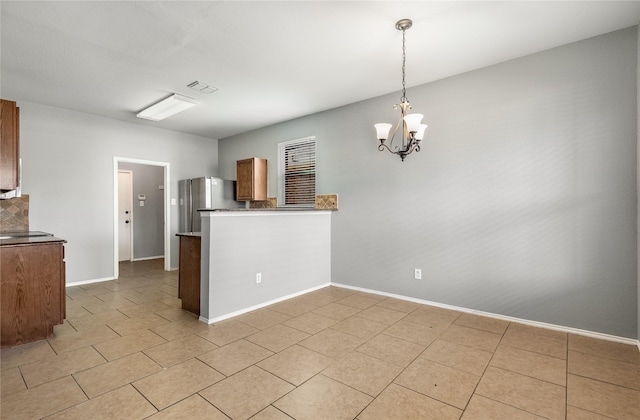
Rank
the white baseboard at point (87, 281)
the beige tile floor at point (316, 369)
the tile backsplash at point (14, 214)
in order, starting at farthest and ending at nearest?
the white baseboard at point (87, 281) → the tile backsplash at point (14, 214) → the beige tile floor at point (316, 369)

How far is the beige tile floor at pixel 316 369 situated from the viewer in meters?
1.79

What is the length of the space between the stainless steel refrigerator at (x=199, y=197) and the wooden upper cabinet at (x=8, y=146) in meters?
2.92

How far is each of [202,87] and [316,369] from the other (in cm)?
337

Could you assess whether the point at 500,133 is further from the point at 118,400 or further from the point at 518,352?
the point at 118,400

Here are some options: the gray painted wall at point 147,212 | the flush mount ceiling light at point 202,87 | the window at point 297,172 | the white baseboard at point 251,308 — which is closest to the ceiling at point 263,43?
the flush mount ceiling light at point 202,87

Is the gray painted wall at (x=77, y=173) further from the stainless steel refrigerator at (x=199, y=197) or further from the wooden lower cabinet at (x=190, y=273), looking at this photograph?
the wooden lower cabinet at (x=190, y=273)

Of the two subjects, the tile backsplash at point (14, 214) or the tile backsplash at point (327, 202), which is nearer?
the tile backsplash at point (14, 214)

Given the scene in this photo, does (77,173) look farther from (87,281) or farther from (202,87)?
(202,87)

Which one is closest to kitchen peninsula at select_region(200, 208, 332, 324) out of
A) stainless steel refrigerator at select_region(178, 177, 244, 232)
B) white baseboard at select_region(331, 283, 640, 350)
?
white baseboard at select_region(331, 283, 640, 350)

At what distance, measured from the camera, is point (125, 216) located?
6.81 metres

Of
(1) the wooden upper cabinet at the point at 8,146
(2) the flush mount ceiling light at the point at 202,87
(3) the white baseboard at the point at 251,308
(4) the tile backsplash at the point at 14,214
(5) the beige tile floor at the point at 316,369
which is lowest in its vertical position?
(5) the beige tile floor at the point at 316,369

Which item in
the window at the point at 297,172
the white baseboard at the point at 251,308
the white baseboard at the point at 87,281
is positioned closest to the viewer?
the white baseboard at the point at 251,308

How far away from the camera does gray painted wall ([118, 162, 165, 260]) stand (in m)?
6.96

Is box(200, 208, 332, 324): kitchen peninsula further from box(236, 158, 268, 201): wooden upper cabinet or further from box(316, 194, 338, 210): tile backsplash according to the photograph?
box(236, 158, 268, 201): wooden upper cabinet
